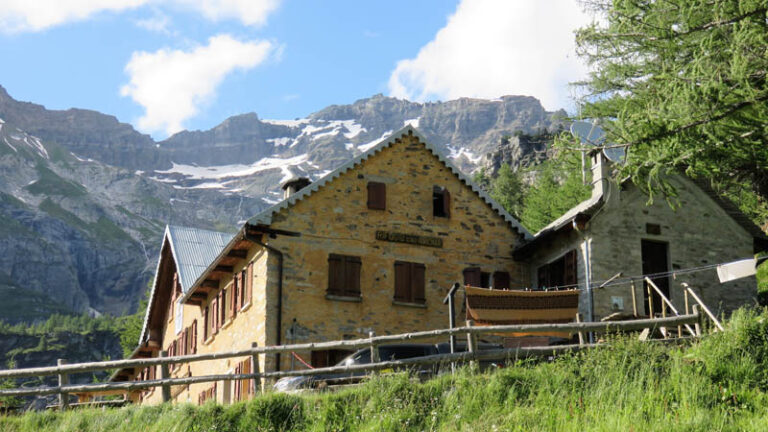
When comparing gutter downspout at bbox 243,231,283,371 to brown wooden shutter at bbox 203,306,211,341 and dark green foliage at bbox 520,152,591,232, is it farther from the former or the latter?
dark green foliage at bbox 520,152,591,232

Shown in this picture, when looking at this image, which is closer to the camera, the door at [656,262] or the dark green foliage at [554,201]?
the door at [656,262]

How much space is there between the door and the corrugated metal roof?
18795mm

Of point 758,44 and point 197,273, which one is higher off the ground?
point 758,44

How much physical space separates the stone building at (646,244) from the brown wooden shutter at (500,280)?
196 cm

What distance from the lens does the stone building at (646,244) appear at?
2756 cm

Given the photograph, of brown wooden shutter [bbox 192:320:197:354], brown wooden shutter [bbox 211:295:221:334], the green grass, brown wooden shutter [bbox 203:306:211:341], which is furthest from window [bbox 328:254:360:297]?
the green grass

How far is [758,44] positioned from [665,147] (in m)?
2.81

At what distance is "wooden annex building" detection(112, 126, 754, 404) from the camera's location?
93.5 feet

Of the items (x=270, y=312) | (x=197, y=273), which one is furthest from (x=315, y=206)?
(x=197, y=273)

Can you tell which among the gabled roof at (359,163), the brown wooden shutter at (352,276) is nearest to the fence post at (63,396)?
the gabled roof at (359,163)

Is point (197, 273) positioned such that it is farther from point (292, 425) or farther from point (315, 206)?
point (292, 425)

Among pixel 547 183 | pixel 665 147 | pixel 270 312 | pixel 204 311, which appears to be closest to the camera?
pixel 665 147

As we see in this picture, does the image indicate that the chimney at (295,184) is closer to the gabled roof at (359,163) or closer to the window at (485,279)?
the gabled roof at (359,163)

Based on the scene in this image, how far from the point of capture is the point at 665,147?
20.4 meters
